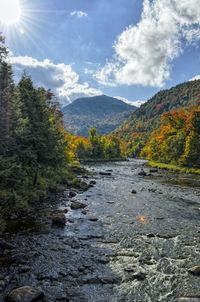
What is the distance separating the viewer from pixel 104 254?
1588 centimetres

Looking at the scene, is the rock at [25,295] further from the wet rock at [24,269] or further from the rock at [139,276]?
the rock at [139,276]

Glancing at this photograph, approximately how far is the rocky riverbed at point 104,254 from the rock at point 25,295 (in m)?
0.10

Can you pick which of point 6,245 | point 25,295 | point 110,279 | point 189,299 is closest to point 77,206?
point 6,245

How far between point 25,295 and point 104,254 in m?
6.05

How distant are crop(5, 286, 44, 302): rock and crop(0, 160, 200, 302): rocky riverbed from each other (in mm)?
97

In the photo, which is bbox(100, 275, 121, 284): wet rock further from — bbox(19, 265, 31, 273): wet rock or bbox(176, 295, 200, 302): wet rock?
bbox(19, 265, 31, 273): wet rock

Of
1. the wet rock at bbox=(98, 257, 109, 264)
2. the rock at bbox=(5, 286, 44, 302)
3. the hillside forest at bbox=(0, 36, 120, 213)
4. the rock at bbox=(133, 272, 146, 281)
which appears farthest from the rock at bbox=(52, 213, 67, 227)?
the rock at bbox=(5, 286, 44, 302)

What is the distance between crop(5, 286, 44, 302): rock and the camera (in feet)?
34.7

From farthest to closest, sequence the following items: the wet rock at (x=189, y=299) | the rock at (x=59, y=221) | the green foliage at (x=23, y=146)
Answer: the rock at (x=59, y=221) < the green foliage at (x=23, y=146) < the wet rock at (x=189, y=299)

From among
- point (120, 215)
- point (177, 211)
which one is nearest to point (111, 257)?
point (120, 215)

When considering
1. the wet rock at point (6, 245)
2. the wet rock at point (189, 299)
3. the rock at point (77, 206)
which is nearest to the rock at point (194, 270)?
the wet rock at point (189, 299)

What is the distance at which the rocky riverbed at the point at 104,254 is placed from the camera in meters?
12.0

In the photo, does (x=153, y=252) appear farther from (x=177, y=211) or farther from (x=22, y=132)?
(x=22, y=132)

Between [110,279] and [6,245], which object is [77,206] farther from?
[110,279]
